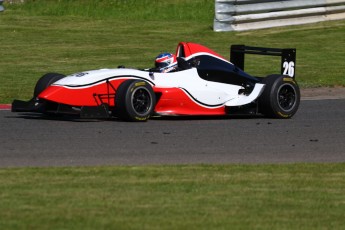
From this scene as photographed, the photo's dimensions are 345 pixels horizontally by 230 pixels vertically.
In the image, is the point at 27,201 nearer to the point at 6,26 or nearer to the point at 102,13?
the point at 6,26

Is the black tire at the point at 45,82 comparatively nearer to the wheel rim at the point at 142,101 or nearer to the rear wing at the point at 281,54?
the wheel rim at the point at 142,101

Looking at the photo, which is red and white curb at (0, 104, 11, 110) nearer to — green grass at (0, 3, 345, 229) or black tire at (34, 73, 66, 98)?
green grass at (0, 3, 345, 229)

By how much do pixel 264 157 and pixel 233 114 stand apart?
3.29 meters

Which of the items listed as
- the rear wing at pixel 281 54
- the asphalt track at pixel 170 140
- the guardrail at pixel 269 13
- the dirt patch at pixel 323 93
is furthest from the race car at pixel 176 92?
the guardrail at pixel 269 13

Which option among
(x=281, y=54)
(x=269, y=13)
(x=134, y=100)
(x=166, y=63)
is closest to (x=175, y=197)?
(x=134, y=100)

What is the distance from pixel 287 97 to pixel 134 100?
2201 millimetres

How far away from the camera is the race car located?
12.5 meters

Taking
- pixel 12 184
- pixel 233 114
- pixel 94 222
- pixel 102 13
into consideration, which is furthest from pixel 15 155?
pixel 102 13

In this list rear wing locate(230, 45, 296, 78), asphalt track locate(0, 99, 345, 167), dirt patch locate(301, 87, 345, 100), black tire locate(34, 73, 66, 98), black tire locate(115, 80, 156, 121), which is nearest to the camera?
asphalt track locate(0, 99, 345, 167)

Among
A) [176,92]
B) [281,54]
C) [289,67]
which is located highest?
[281,54]

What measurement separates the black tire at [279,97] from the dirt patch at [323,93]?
8.32 ft

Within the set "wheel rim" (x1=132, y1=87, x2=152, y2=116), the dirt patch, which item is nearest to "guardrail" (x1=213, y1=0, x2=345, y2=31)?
the dirt patch

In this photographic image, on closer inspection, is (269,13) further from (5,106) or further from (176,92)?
(176,92)

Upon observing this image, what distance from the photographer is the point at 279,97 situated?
44.4 feet
